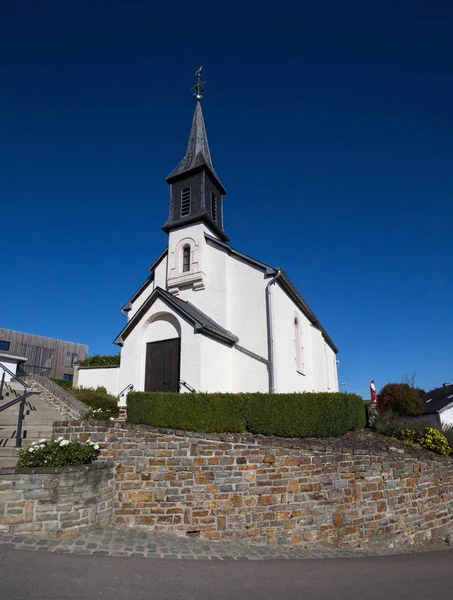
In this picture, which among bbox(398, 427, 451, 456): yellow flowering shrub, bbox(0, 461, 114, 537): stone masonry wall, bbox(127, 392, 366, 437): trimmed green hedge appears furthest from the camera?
bbox(398, 427, 451, 456): yellow flowering shrub

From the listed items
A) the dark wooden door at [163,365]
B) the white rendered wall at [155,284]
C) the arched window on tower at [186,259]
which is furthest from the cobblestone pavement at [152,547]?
the white rendered wall at [155,284]

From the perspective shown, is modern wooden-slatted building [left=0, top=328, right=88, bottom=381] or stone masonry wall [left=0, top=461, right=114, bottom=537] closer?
stone masonry wall [left=0, top=461, right=114, bottom=537]

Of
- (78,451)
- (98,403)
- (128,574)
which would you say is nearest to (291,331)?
(98,403)

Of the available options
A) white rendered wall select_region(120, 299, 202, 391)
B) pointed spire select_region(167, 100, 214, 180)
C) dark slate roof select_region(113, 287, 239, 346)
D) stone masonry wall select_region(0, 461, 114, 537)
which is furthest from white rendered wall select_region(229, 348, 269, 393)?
pointed spire select_region(167, 100, 214, 180)

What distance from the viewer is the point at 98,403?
619 inches

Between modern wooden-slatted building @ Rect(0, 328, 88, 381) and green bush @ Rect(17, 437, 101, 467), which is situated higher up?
modern wooden-slatted building @ Rect(0, 328, 88, 381)

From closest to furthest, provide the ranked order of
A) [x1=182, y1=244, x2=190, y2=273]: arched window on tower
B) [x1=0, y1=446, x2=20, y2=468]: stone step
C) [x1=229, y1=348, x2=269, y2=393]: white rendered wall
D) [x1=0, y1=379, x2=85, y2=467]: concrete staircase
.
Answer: [x1=0, y1=446, x2=20, y2=468]: stone step, [x1=0, y1=379, x2=85, y2=467]: concrete staircase, [x1=229, y1=348, x2=269, y2=393]: white rendered wall, [x1=182, y1=244, x2=190, y2=273]: arched window on tower

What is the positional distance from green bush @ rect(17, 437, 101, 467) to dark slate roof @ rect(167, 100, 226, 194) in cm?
1572

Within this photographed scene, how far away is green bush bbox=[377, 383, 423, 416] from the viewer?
661 inches

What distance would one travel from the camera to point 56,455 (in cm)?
731

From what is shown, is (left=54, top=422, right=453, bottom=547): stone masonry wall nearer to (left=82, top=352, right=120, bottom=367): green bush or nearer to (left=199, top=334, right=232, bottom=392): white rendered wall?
(left=199, top=334, right=232, bottom=392): white rendered wall

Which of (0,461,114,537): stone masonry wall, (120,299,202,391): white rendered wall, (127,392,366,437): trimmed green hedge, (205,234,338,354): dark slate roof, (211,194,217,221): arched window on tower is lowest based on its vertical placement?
(0,461,114,537): stone masonry wall

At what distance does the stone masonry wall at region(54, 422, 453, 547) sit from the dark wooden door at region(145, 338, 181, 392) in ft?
20.4

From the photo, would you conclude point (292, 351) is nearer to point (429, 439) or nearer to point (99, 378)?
point (429, 439)
